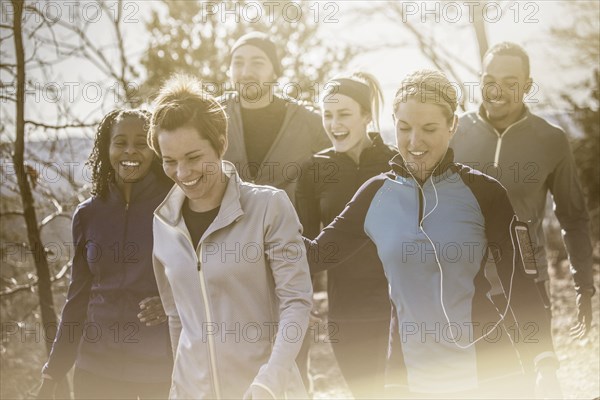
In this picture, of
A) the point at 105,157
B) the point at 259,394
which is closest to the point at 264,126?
the point at 105,157

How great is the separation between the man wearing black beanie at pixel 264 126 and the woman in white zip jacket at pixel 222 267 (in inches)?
77.8

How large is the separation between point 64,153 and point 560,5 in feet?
39.2

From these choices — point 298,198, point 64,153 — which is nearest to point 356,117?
point 298,198

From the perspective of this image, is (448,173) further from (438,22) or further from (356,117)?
(438,22)

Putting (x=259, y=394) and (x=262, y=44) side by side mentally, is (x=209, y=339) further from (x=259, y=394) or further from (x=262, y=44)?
(x=262, y=44)

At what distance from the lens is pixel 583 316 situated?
4.61 metres

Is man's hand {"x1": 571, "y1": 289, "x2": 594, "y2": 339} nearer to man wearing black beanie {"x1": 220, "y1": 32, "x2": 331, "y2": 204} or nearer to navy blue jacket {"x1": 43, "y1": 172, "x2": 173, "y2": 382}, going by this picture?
man wearing black beanie {"x1": 220, "y1": 32, "x2": 331, "y2": 204}

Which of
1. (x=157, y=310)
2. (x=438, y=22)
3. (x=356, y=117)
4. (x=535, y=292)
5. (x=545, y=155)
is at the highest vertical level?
(x=438, y=22)

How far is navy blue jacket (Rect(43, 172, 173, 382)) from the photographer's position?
3.71 m

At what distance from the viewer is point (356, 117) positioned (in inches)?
178

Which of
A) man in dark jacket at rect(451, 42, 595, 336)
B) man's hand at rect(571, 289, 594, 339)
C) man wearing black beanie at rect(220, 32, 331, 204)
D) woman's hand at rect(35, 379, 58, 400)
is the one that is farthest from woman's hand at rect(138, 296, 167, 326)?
man's hand at rect(571, 289, 594, 339)

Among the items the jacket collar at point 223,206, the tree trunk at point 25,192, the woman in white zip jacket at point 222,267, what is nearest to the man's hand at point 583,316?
the woman in white zip jacket at point 222,267

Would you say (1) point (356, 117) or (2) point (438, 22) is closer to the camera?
(1) point (356, 117)

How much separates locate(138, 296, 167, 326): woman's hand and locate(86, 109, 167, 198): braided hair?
65cm
